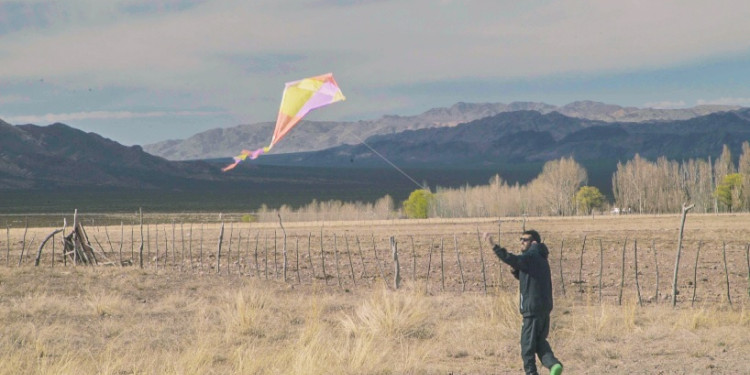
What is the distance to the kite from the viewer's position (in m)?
11.3

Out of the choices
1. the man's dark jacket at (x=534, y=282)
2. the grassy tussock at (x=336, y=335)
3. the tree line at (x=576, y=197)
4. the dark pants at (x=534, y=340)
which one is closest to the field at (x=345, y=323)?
the grassy tussock at (x=336, y=335)

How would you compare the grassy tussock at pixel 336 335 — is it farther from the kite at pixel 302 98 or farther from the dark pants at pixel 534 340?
the kite at pixel 302 98

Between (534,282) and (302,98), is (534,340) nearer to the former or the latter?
(534,282)

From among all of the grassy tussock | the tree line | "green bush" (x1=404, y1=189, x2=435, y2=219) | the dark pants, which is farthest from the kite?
"green bush" (x1=404, y1=189, x2=435, y2=219)

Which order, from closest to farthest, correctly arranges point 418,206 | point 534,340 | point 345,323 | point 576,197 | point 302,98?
point 534,340 < point 302,98 < point 345,323 < point 418,206 < point 576,197

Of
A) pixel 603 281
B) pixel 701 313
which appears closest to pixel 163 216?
pixel 603 281

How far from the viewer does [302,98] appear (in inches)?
466

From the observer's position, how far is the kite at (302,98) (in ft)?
37.0

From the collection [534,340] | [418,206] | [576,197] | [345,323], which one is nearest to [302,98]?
[345,323]

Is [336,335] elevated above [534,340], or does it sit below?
below

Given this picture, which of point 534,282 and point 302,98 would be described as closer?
point 534,282

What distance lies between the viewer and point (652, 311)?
574 inches

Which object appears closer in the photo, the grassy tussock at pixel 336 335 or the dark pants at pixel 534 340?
the dark pants at pixel 534 340

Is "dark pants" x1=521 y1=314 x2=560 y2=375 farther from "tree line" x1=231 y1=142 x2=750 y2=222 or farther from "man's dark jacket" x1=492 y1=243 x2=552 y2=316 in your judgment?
"tree line" x1=231 y1=142 x2=750 y2=222
